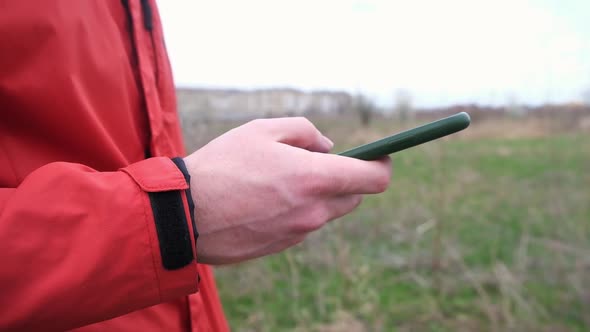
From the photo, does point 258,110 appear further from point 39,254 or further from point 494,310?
point 39,254

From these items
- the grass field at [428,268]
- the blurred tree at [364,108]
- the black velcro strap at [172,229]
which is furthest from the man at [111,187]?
the blurred tree at [364,108]

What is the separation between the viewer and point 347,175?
85 centimetres

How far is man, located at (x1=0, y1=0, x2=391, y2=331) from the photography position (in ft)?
2.14

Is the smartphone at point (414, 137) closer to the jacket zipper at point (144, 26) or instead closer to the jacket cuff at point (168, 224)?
the jacket cuff at point (168, 224)

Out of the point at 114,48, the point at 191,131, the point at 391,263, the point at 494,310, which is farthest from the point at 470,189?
the point at 114,48

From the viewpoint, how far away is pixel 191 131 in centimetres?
431

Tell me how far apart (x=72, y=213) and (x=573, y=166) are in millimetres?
9607

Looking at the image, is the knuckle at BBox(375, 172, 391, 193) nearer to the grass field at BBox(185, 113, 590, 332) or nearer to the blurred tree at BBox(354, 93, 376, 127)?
the grass field at BBox(185, 113, 590, 332)

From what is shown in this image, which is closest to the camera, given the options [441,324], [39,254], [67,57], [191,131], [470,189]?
[39,254]

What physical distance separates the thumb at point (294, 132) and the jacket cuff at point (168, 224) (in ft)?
0.67

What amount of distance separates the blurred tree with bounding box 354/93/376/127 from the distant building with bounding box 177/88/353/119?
1.73 feet

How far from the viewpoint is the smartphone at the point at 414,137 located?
2.94 ft

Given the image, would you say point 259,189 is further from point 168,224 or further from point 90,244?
point 90,244

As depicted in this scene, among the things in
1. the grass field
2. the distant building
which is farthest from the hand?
the distant building
